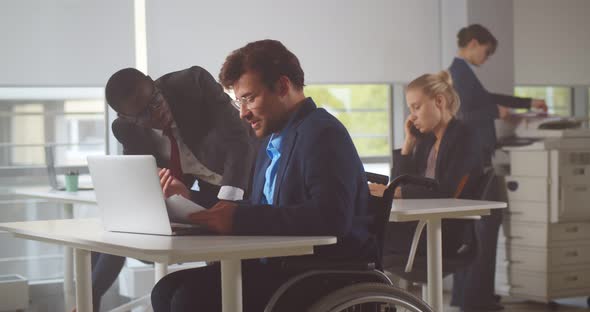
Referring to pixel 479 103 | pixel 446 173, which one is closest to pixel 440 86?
pixel 479 103

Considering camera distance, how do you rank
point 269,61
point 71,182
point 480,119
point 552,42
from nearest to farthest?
point 269,61, point 71,182, point 480,119, point 552,42

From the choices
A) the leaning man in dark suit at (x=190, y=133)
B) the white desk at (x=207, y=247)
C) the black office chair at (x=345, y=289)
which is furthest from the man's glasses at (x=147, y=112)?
the black office chair at (x=345, y=289)

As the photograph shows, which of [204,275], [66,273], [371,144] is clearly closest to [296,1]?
[371,144]

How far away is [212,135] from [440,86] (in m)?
2.13

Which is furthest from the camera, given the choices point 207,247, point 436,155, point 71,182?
point 436,155

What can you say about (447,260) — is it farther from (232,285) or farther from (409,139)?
(232,285)

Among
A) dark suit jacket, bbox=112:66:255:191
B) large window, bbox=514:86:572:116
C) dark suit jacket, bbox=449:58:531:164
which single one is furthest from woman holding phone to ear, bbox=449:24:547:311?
dark suit jacket, bbox=112:66:255:191

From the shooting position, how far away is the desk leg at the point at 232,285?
2151 millimetres

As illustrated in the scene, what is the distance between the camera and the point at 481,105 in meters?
5.37

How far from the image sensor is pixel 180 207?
2.24 metres

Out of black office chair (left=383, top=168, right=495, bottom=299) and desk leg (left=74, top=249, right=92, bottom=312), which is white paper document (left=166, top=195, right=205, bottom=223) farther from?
black office chair (left=383, top=168, right=495, bottom=299)

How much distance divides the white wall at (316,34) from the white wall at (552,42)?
0.62 metres

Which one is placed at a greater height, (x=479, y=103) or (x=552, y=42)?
(x=552, y=42)

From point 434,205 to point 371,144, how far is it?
2.47 meters
